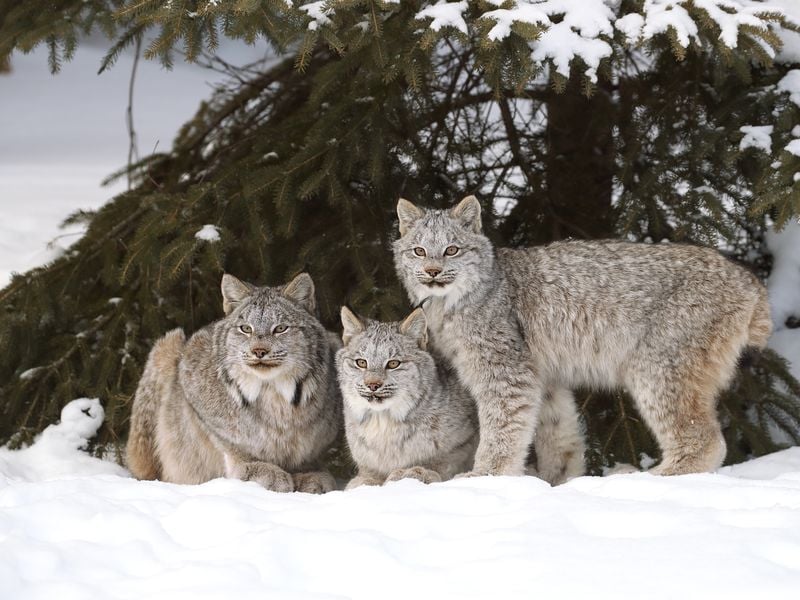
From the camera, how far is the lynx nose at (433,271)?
208 inches

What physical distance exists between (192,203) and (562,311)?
2.49 meters

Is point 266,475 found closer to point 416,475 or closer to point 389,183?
point 416,475

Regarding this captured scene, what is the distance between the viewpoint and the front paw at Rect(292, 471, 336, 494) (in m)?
5.43

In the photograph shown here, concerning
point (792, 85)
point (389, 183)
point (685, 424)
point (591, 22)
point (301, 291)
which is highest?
point (591, 22)

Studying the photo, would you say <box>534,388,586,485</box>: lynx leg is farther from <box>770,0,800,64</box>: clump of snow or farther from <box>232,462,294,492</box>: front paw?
<box>770,0,800,64</box>: clump of snow

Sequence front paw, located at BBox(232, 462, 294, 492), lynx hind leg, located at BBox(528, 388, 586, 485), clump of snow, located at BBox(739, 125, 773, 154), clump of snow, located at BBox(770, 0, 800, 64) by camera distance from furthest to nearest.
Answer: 1. clump of snow, located at BBox(770, 0, 800, 64)
2. clump of snow, located at BBox(739, 125, 773, 154)
3. lynx hind leg, located at BBox(528, 388, 586, 485)
4. front paw, located at BBox(232, 462, 294, 492)

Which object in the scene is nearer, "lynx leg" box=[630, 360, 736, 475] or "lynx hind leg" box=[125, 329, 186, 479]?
"lynx leg" box=[630, 360, 736, 475]

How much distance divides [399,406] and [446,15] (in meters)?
2.07

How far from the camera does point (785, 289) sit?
663 cm

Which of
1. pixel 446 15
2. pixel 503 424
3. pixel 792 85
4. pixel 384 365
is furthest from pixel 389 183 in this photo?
pixel 792 85

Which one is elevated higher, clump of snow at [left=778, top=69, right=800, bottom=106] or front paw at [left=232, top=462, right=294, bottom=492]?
clump of snow at [left=778, top=69, right=800, bottom=106]

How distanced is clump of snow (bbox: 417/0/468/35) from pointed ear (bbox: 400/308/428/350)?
1505mm

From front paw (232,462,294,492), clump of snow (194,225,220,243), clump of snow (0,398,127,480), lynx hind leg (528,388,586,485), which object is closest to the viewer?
front paw (232,462,294,492)

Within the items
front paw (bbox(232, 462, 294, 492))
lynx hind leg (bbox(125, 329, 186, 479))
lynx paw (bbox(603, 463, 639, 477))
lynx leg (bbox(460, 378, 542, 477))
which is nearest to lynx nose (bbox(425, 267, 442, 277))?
lynx leg (bbox(460, 378, 542, 477))
